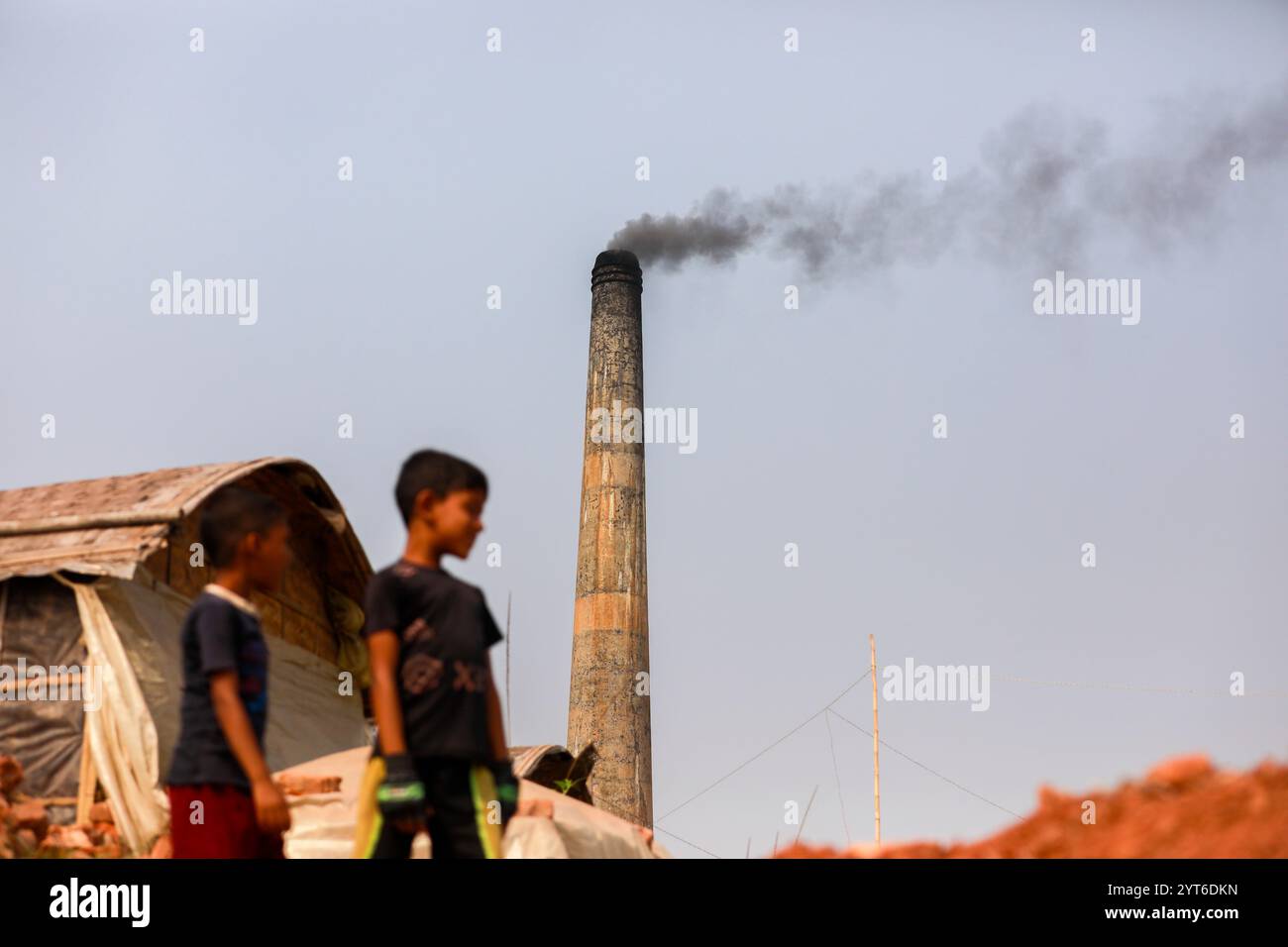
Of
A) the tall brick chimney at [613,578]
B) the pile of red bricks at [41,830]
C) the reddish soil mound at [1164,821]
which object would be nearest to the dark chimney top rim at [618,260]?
the tall brick chimney at [613,578]

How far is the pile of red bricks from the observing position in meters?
8.04

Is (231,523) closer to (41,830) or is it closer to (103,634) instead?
(41,830)

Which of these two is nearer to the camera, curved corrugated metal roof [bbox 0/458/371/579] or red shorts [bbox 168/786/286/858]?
red shorts [bbox 168/786/286/858]

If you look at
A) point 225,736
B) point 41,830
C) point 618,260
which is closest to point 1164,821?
point 225,736

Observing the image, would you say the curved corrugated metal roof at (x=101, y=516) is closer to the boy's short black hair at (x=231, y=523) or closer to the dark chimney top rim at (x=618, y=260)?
the boy's short black hair at (x=231, y=523)

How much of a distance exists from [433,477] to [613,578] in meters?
16.5

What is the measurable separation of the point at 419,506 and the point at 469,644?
45cm

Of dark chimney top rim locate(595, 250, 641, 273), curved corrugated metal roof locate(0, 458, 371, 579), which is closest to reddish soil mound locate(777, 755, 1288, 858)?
curved corrugated metal roof locate(0, 458, 371, 579)

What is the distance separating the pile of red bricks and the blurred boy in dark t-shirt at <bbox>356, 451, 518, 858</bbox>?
4.96 meters

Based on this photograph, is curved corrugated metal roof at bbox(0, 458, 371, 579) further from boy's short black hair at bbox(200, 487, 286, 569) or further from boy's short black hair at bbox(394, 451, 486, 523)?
boy's short black hair at bbox(394, 451, 486, 523)

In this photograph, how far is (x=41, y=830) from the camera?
328 inches

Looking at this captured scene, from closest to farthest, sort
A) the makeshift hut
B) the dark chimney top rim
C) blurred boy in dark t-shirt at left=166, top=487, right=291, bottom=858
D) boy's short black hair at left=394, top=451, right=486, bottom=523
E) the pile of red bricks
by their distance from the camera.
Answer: blurred boy in dark t-shirt at left=166, top=487, right=291, bottom=858 → boy's short black hair at left=394, top=451, right=486, bottom=523 → the pile of red bricks → the makeshift hut → the dark chimney top rim
